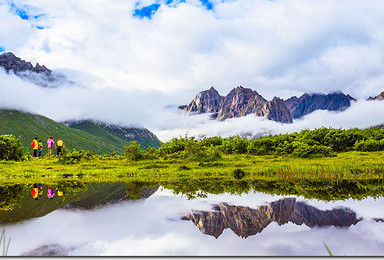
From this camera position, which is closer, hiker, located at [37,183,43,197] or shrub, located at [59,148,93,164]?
hiker, located at [37,183,43,197]

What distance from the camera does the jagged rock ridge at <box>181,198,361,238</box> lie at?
32.9 feet

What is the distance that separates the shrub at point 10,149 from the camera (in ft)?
119

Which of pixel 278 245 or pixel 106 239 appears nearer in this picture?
pixel 278 245

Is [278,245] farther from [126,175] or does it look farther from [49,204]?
[126,175]

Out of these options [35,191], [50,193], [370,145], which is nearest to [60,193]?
[50,193]

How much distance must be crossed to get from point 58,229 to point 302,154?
39169mm

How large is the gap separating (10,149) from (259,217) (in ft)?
117

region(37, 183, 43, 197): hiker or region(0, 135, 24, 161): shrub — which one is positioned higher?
region(0, 135, 24, 161): shrub

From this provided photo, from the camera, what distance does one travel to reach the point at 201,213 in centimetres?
1195

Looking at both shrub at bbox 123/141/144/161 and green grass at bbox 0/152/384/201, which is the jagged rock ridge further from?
shrub at bbox 123/141/144/161

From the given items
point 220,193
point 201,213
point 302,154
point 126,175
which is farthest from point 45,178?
point 302,154

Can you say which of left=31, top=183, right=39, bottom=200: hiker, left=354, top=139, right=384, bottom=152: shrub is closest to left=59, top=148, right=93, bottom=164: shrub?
left=31, top=183, right=39, bottom=200: hiker

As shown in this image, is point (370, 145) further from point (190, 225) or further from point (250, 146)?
point (190, 225)

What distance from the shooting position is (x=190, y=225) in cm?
1031
